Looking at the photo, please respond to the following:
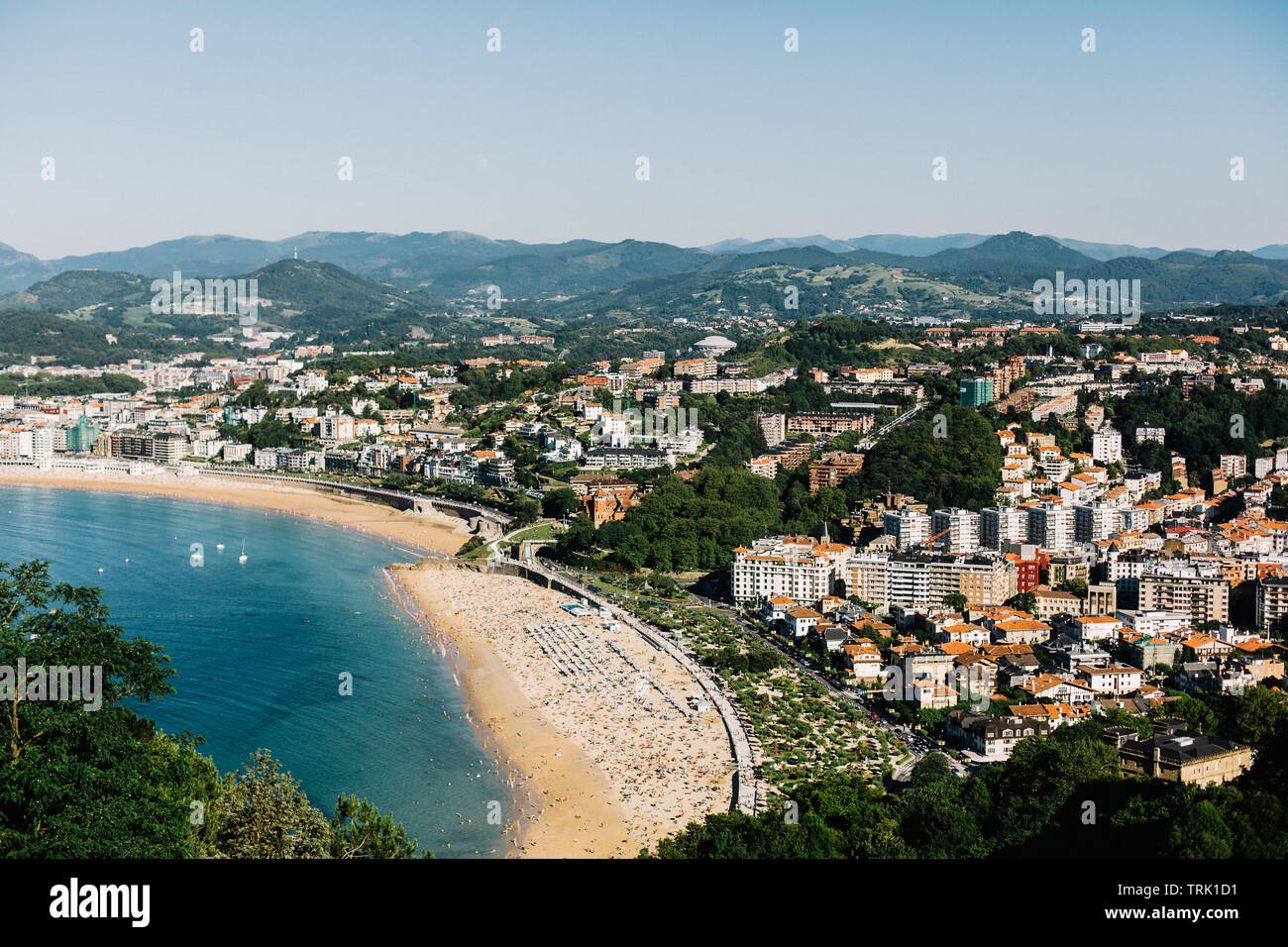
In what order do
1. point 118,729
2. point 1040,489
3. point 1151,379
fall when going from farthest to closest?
point 1151,379, point 1040,489, point 118,729

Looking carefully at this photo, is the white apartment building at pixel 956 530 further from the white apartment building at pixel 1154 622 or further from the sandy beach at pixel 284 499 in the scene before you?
the sandy beach at pixel 284 499

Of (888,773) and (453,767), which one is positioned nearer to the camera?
(888,773)

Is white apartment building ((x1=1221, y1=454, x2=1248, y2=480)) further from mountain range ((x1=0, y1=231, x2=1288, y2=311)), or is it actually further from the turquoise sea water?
mountain range ((x1=0, y1=231, x2=1288, y2=311))

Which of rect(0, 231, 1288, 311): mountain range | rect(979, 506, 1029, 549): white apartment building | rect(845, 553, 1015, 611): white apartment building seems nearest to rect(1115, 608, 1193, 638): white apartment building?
rect(845, 553, 1015, 611): white apartment building

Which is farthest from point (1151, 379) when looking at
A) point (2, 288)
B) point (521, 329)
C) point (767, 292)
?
point (2, 288)

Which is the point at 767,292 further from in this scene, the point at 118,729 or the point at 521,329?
the point at 118,729
